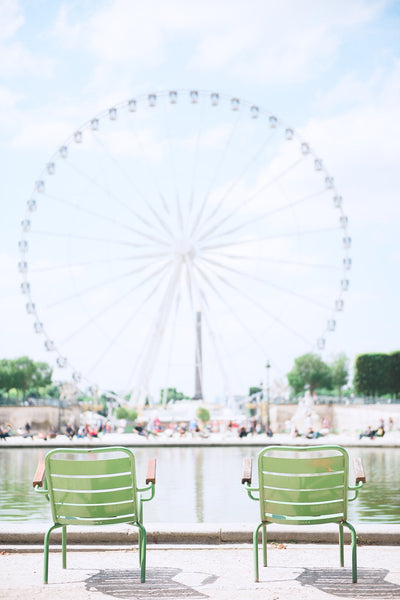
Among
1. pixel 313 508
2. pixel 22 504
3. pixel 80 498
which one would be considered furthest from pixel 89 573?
pixel 22 504

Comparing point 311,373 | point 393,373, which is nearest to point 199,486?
point 393,373

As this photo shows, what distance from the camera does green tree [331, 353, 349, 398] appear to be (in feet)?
307

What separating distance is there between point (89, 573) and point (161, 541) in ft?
3.54

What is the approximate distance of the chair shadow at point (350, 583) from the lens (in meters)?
4.34

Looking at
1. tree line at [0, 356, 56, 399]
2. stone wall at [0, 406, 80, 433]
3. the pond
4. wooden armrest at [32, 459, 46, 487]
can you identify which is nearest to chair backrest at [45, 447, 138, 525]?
wooden armrest at [32, 459, 46, 487]

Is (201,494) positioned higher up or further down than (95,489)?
further down

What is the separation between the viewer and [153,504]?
11.6m

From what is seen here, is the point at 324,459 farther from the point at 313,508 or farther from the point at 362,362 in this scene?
the point at 362,362

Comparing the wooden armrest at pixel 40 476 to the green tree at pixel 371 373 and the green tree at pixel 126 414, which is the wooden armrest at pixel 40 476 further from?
the green tree at pixel 371 373

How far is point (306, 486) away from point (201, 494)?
8038mm

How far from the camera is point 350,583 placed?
4.60m

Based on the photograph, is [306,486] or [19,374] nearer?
[306,486]

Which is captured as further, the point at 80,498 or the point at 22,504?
the point at 22,504

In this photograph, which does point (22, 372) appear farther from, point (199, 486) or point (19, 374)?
point (199, 486)
